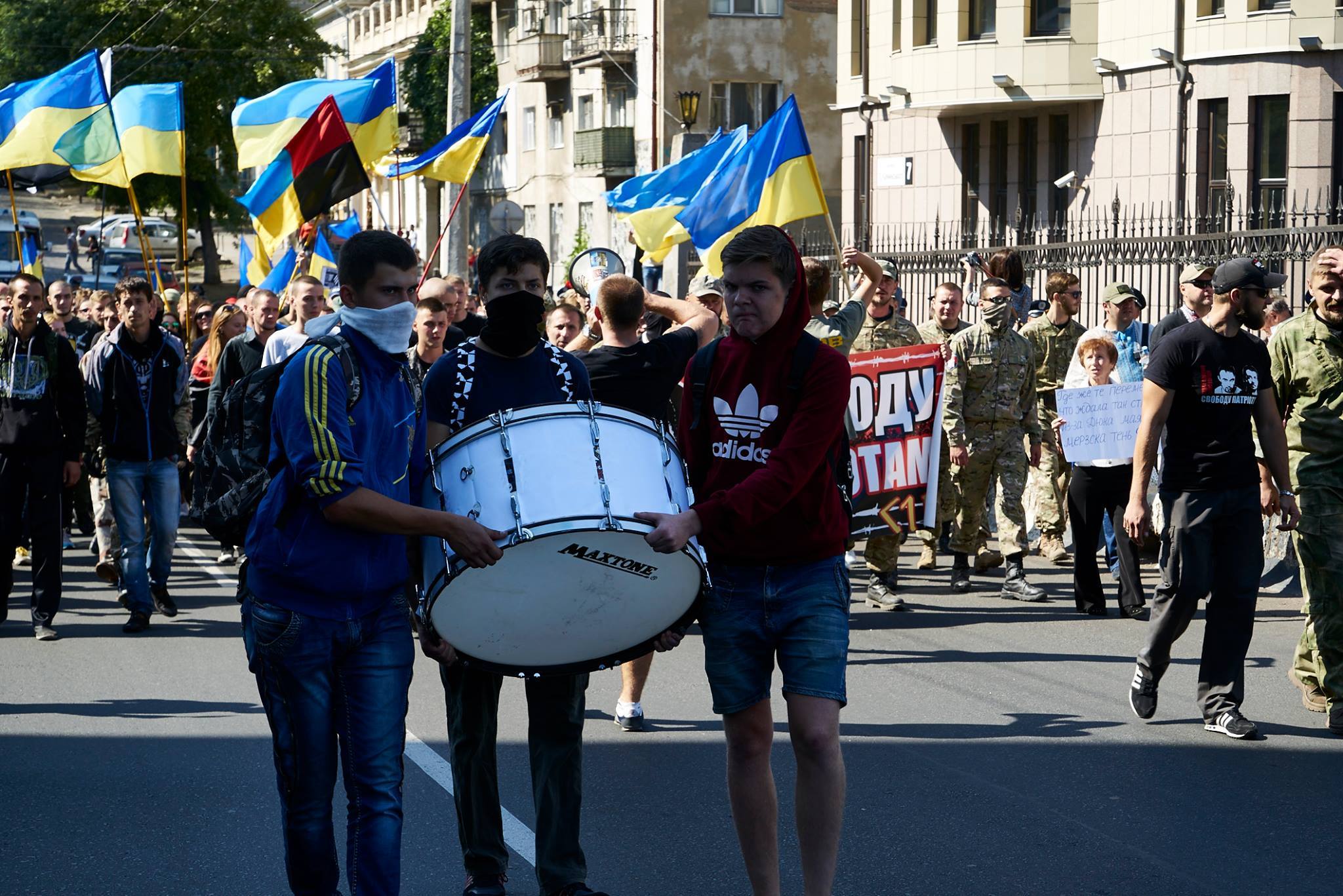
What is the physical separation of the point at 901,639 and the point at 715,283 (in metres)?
2.82

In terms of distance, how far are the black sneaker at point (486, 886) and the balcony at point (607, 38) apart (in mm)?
41665

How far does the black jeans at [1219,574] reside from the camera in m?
7.49

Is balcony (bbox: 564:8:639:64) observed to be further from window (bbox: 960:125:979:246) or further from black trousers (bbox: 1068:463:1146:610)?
black trousers (bbox: 1068:463:1146:610)

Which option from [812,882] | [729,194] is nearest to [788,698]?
[812,882]

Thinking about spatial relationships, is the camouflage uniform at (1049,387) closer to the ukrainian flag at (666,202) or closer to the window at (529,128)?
the ukrainian flag at (666,202)

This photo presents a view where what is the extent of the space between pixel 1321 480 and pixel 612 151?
Answer: 39.9 meters

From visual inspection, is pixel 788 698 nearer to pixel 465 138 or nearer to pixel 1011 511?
pixel 1011 511

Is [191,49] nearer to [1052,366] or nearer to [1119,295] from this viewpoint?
[1052,366]

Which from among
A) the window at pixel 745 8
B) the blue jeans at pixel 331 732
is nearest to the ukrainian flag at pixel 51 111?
the blue jeans at pixel 331 732

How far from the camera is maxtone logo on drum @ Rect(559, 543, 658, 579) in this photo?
4438 mm

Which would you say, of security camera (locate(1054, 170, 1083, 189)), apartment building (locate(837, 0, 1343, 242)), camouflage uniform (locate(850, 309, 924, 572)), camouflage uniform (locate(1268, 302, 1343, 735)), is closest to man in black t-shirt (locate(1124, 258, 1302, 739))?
camouflage uniform (locate(1268, 302, 1343, 735))

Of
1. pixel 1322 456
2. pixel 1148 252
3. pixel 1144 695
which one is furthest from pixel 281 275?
pixel 1322 456

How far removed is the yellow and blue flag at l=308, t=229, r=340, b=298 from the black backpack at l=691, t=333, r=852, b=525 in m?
11.5

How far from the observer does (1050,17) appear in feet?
98.7
